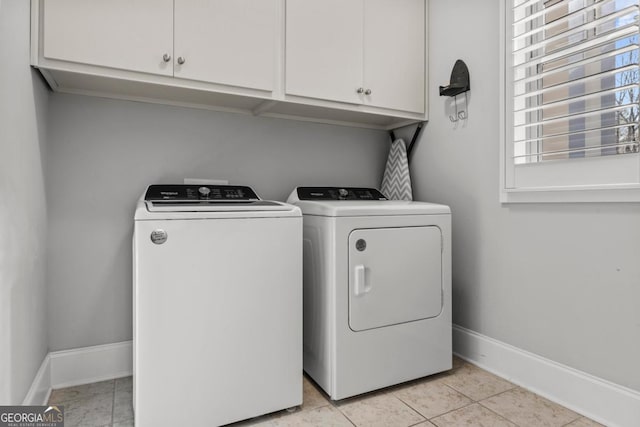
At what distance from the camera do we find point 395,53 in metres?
2.18

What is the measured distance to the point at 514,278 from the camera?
185 cm

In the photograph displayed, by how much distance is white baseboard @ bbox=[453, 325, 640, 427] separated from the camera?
145 centimetres

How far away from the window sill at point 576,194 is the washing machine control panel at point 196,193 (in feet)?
4.03

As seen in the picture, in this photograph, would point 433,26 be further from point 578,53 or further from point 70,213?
point 70,213

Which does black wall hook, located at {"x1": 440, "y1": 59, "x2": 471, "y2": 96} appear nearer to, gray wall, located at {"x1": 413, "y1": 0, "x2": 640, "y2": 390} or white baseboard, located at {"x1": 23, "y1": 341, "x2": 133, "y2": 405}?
gray wall, located at {"x1": 413, "y1": 0, "x2": 640, "y2": 390}

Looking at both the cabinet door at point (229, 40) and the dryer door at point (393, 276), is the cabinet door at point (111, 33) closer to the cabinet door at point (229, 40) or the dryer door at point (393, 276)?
the cabinet door at point (229, 40)

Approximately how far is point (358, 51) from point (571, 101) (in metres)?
1.03

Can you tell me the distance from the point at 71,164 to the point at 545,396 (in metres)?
2.39

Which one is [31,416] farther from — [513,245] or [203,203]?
[513,245]

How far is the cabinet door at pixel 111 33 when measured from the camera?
4.81 ft

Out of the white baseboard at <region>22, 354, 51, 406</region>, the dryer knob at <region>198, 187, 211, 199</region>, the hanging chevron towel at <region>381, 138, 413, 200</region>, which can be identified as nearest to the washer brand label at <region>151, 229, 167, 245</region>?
the dryer knob at <region>198, 187, 211, 199</region>

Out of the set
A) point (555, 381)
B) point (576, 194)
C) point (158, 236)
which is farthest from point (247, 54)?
point (555, 381)

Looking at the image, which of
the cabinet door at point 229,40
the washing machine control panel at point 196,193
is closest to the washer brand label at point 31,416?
the washing machine control panel at point 196,193

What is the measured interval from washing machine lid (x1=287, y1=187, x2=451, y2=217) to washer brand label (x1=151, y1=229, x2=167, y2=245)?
2.14ft
